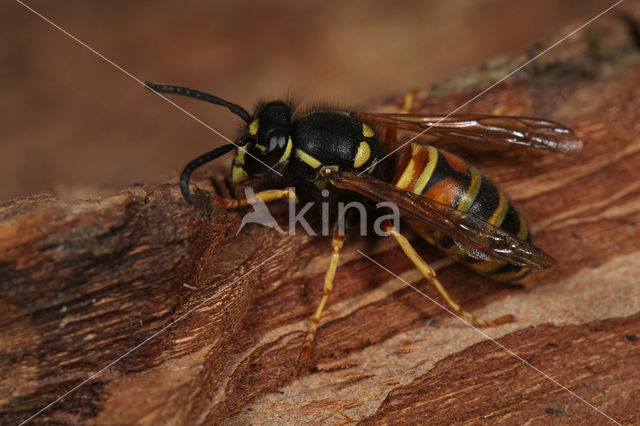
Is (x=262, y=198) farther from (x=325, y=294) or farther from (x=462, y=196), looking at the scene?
(x=462, y=196)

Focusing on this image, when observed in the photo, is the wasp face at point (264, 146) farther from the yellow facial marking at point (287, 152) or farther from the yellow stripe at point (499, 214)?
the yellow stripe at point (499, 214)

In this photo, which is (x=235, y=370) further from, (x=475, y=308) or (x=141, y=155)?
(x=141, y=155)

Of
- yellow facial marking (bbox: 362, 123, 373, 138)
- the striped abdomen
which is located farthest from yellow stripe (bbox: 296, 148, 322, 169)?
the striped abdomen

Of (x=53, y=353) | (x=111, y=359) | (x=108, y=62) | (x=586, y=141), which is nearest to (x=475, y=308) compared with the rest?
(x=586, y=141)

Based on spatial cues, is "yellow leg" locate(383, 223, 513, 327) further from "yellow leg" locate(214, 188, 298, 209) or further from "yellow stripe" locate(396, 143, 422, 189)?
"yellow leg" locate(214, 188, 298, 209)

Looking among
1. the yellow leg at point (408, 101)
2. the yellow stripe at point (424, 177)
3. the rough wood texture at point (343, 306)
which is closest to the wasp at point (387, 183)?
the yellow stripe at point (424, 177)

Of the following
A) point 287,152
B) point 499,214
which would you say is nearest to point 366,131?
point 287,152
